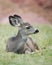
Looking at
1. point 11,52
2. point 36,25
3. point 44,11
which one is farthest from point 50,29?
point 11,52

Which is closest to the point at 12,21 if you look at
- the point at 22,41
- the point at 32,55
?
the point at 22,41

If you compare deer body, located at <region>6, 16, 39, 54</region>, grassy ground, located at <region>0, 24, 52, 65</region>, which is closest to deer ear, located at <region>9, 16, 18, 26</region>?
deer body, located at <region>6, 16, 39, 54</region>

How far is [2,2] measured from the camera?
2803 millimetres

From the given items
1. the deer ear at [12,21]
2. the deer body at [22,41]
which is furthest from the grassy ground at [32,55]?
the deer ear at [12,21]

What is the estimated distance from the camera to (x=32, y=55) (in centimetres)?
210

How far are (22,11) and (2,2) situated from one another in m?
0.19

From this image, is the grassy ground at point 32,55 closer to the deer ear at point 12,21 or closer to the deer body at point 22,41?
the deer body at point 22,41

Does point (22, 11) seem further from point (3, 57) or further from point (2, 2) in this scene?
point (3, 57)

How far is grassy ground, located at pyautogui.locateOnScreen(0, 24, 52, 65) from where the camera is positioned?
6.61 feet

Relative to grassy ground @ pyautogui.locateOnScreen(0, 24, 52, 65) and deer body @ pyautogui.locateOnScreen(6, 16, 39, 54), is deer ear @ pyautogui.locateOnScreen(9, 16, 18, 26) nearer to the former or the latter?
deer body @ pyautogui.locateOnScreen(6, 16, 39, 54)

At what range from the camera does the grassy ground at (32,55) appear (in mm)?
2014

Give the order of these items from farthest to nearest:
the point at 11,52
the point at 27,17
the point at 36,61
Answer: the point at 27,17 < the point at 11,52 < the point at 36,61

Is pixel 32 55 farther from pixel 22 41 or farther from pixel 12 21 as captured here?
pixel 12 21

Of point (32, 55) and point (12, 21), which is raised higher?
point (12, 21)
